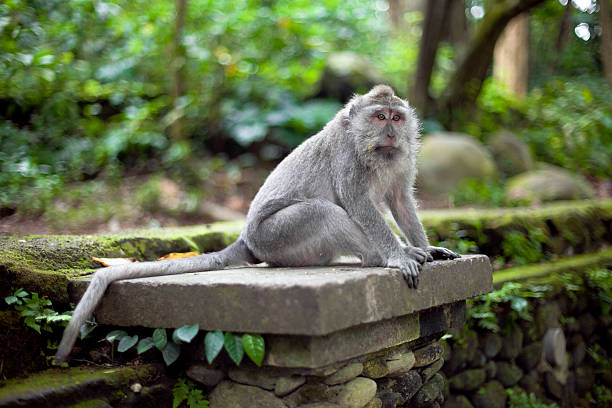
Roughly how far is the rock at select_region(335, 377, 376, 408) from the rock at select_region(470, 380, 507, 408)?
2.12 metres

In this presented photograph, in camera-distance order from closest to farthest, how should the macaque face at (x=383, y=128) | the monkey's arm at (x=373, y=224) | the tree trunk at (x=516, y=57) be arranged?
the monkey's arm at (x=373, y=224)
the macaque face at (x=383, y=128)
the tree trunk at (x=516, y=57)

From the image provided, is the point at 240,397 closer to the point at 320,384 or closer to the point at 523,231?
the point at 320,384

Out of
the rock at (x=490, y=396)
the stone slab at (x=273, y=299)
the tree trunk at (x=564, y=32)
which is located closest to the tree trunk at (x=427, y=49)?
the rock at (x=490, y=396)

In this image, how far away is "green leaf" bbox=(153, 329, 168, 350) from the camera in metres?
2.93

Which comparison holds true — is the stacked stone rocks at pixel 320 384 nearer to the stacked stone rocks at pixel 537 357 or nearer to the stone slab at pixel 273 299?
the stone slab at pixel 273 299

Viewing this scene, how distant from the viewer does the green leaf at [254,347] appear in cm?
269

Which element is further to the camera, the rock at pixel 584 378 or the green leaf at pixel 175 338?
the rock at pixel 584 378

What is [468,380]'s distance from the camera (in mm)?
4703

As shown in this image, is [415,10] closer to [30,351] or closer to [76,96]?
[76,96]

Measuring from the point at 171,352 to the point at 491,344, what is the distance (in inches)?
124

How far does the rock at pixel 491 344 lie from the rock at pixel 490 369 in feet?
0.22

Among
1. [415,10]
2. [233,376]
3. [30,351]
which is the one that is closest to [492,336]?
[233,376]

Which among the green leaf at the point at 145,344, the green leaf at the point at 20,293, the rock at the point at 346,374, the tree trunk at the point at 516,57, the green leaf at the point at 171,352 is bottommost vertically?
the rock at the point at 346,374

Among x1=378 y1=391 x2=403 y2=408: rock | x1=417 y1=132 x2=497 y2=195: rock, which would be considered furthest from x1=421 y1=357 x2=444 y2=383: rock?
x1=417 y1=132 x2=497 y2=195: rock
